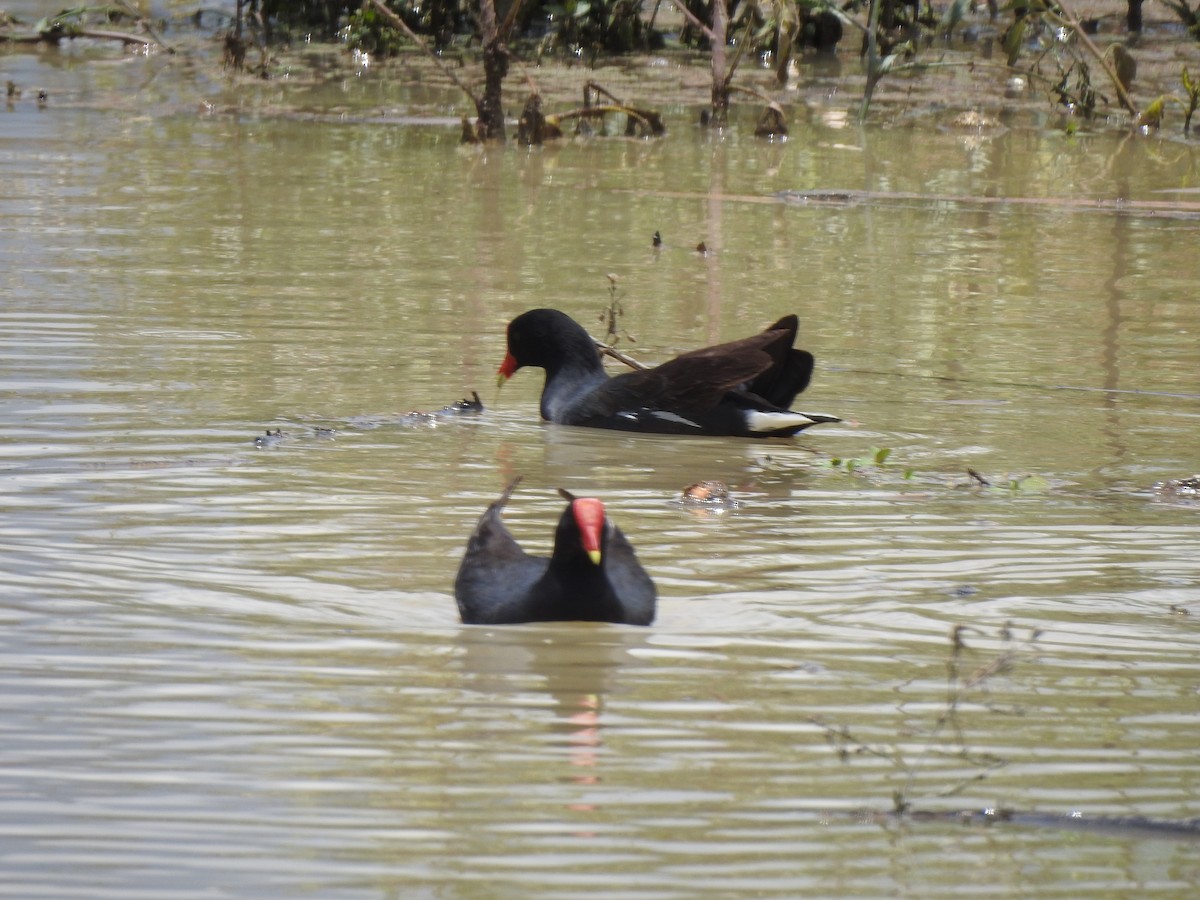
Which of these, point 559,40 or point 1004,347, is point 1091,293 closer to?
point 1004,347

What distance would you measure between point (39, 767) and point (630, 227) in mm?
8507

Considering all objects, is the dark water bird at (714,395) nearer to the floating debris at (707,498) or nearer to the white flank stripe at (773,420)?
the white flank stripe at (773,420)

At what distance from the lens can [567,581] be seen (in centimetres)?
482

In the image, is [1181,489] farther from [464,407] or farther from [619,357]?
[464,407]

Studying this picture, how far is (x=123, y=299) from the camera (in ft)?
30.2

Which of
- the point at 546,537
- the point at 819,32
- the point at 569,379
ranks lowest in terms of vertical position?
the point at 546,537

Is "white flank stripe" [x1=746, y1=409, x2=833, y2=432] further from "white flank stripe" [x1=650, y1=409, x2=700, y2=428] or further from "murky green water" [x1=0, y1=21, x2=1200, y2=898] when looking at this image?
"white flank stripe" [x1=650, y1=409, x2=700, y2=428]

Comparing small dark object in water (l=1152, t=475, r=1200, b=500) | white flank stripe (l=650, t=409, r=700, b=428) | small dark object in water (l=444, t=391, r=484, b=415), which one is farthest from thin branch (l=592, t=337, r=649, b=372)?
small dark object in water (l=1152, t=475, r=1200, b=500)

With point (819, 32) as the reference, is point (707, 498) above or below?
below

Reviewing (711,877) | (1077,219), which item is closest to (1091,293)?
(1077,219)

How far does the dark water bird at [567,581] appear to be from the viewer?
A: 15.6 feet

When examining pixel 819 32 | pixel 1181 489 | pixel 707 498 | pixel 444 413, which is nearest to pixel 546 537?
pixel 707 498

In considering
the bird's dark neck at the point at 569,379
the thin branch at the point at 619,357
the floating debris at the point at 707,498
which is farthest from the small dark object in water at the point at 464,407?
the floating debris at the point at 707,498

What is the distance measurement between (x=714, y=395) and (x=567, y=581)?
2.66m
